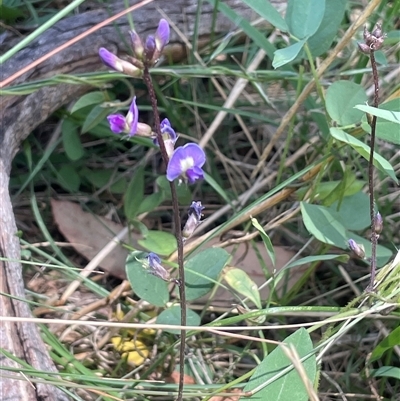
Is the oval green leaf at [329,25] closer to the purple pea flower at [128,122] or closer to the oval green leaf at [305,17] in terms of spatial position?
the oval green leaf at [305,17]

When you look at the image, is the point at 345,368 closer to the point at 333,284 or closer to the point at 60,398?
the point at 333,284

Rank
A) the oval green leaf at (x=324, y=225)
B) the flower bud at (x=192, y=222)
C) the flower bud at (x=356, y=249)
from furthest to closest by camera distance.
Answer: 1. the oval green leaf at (x=324, y=225)
2. the flower bud at (x=356, y=249)
3. the flower bud at (x=192, y=222)

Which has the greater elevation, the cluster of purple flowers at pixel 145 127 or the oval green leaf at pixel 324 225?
the cluster of purple flowers at pixel 145 127

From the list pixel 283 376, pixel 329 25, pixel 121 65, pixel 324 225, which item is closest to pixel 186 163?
pixel 121 65

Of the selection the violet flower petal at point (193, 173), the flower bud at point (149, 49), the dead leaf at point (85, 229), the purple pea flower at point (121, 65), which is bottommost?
the dead leaf at point (85, 229)

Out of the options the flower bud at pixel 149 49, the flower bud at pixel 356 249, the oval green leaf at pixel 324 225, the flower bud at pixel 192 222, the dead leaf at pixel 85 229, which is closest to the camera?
the flower bud at pixel 149 49

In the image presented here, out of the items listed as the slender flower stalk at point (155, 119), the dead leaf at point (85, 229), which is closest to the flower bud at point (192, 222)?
the slender flower stalk at point (155, 119)

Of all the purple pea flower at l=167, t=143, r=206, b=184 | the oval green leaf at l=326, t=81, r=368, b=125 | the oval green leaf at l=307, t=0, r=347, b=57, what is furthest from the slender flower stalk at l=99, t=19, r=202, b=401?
the oval green leaf at l=307, t=0, r=347, b=57

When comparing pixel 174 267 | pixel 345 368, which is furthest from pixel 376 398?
pixel 174 267
